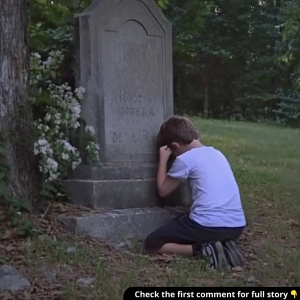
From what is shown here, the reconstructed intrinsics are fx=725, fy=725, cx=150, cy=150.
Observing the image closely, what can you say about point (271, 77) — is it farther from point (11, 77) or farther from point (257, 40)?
point (11, 77)

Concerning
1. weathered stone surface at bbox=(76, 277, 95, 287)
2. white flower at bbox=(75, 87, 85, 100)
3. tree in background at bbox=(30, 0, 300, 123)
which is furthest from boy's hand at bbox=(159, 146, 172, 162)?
tree in background at bbox=(30, 0, 300, 123)

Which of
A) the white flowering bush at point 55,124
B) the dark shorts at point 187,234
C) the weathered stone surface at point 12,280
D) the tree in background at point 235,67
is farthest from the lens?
the tree in background at point 235,67

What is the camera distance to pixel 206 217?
579cm

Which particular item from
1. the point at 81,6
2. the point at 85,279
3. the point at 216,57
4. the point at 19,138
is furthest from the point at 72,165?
the point at 216,57

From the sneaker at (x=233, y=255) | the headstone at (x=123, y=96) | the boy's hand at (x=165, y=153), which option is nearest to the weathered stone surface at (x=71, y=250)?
the headstone at (x=123, y=96)

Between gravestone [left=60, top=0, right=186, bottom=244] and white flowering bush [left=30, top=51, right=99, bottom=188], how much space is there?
0.17 metres

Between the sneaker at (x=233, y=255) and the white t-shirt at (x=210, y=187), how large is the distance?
198 millimetres

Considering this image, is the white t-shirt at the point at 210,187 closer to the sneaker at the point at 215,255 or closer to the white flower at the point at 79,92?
the sneaker at the point at 215,255

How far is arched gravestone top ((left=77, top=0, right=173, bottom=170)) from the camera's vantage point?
6402 mm

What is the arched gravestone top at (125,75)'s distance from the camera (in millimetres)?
6402

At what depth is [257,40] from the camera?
32906mm

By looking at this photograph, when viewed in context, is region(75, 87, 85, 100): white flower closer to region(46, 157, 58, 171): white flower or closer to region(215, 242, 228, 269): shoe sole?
region(46, 157, 58, 171): white flower

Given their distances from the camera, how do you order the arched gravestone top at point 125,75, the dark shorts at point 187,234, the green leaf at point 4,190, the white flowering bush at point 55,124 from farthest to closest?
the arched gravestone top at point 125,75 → the white flowering bush at point 55,124 → the dark shorts at point 187,234 → the green leaf at point 4,190
